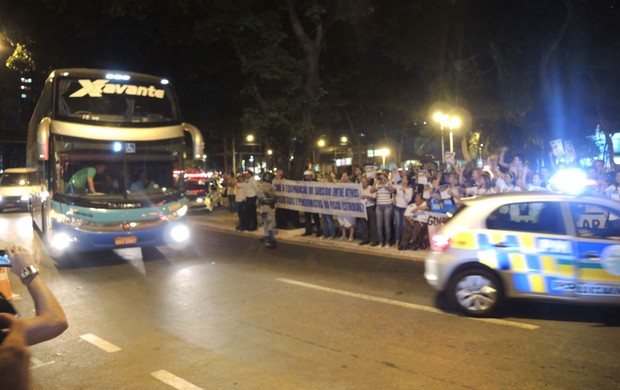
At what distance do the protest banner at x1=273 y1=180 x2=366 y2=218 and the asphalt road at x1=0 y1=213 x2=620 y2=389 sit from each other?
12.0 feet

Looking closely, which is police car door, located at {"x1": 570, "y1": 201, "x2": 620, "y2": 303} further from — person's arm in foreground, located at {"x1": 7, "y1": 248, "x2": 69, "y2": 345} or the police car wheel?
person's arm in foreground, located at {"x1": 7, "y1": 248, "x2": 69, "y2": 345}

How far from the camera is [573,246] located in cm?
673

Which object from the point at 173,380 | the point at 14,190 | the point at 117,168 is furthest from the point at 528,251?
the point at 14,190

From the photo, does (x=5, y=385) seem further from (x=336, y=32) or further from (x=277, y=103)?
(x=336, y=32)

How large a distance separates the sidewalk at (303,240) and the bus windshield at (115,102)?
5.05m

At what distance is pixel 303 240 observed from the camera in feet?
50.1

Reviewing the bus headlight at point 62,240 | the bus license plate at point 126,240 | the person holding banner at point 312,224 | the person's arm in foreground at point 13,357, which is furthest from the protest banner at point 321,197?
the person's arm in foreground at point 13,357

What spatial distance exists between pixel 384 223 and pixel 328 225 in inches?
86.6

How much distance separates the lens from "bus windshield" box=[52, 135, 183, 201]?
10.6 m

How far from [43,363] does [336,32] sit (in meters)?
17.8

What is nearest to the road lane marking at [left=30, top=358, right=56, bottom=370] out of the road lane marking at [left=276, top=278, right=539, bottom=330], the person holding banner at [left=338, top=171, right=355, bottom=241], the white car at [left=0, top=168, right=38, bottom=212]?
the road lane marking at [left=276, top=278, right=539, bottom=330]

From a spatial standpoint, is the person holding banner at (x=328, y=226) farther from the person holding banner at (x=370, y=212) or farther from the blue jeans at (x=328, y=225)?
the person holding banner at (x=370, y=212)

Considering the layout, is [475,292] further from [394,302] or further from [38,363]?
[38,363]

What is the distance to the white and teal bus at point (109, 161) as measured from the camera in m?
10.6
